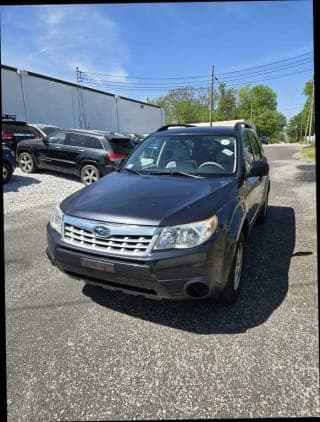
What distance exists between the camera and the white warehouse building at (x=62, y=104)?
1980cm

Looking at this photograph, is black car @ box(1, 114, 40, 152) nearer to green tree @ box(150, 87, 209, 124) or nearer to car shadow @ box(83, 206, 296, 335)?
car shadow @ box(83, 206, 296, 335)

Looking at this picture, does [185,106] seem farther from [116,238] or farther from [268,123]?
[116,238]

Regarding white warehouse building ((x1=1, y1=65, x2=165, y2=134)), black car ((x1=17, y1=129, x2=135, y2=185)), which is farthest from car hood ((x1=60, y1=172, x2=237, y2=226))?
white warehouse building ((x1=1, y1=65, x2=165, y2=134))

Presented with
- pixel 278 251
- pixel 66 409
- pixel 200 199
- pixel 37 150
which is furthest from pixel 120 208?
pixel 37 150

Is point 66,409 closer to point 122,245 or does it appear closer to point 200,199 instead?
point 122,245

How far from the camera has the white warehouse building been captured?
19.8 metres

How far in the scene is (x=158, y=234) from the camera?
2213 millimetres

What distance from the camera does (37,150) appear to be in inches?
382

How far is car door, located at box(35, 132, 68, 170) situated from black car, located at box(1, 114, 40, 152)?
2242mm

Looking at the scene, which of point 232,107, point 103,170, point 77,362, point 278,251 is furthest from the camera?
point 232,107

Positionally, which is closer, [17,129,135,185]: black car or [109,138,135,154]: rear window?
[17,129,135,185]: black car

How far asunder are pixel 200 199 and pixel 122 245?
2.58 ft

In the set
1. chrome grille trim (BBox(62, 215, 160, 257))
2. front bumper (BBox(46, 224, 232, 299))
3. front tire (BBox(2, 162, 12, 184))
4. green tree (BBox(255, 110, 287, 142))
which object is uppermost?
green tree (BBox(255, 110, 287, 142))

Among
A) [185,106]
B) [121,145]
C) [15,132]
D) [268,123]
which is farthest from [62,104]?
[268,123]
